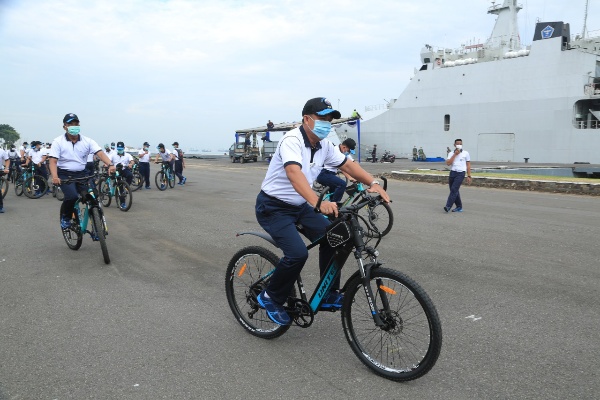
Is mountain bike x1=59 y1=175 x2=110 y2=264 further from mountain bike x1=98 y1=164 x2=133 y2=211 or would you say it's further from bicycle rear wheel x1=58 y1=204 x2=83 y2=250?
mountain bike x1=98 y1=164 x2=133 y2=211

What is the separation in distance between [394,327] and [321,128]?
59.9 inches

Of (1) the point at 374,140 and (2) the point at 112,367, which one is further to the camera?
(1) the point at 374,140

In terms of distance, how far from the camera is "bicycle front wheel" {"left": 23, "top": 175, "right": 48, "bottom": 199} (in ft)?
50.0

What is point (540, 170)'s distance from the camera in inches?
1003

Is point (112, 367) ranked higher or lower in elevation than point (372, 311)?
lower

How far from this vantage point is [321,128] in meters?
3.50

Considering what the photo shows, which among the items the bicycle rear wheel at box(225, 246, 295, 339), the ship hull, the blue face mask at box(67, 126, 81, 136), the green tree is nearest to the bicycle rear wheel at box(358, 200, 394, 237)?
the bicycle rear wheel at box(225, 246, 295, 339)

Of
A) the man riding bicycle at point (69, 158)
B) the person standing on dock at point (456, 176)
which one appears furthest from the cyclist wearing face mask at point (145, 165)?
the person standing on dock at point (456, 176)

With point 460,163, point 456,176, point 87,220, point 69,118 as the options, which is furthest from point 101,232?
point 460,163

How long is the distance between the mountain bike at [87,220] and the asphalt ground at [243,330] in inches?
8.7

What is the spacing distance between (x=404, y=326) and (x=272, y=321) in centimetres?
118

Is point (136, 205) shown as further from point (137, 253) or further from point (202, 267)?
point (202, 267)

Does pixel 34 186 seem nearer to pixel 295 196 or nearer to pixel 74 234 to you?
pixel 74 234

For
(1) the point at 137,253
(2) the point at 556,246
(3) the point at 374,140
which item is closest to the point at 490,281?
(2) the point at 556,246
